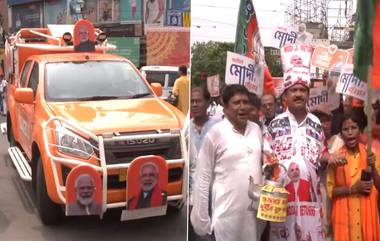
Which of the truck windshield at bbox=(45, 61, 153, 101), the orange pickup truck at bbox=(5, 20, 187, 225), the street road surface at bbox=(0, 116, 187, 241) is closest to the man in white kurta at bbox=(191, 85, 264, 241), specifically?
the orange pickup truck at bbox=(5, 20, 187, 225)

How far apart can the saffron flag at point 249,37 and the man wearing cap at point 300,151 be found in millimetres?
190

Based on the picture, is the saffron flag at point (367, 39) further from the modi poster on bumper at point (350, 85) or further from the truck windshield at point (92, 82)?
the truck windshield at point (92, 82)

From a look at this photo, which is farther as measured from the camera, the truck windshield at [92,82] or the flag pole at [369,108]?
the truck windshield at [92,82]

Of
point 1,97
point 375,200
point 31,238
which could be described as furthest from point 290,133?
point 1,97

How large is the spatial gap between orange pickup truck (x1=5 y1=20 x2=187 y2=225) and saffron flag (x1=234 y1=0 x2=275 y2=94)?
→ 6.81ft

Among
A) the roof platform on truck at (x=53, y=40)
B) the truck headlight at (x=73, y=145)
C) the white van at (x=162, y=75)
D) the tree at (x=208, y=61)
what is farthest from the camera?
the white van at (x=162, y=75)

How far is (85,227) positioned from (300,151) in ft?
11.2

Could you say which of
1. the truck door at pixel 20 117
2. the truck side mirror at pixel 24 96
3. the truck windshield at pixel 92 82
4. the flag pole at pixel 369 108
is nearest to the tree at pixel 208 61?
the flag pole at pixel 369 108

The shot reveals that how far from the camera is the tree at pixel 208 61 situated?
3.39 metres

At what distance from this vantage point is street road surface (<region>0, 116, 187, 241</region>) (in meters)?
5.71

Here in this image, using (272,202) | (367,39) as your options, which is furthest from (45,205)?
(367,39)

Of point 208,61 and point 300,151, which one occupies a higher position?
point 208,61

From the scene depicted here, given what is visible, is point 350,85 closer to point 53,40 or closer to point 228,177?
point 228,177

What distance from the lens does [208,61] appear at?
11.2 feet
